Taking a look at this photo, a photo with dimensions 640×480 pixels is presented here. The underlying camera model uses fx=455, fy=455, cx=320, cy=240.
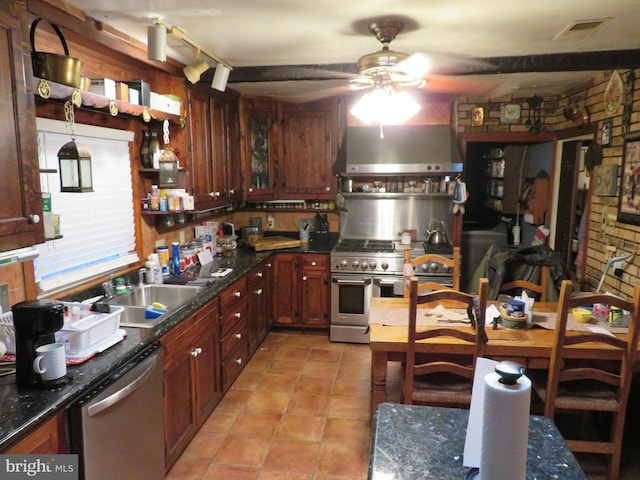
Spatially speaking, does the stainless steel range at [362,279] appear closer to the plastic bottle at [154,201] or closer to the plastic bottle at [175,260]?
the plastic bottle at [175,260]

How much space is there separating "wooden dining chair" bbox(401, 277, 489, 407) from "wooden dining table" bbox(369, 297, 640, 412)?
4 cm

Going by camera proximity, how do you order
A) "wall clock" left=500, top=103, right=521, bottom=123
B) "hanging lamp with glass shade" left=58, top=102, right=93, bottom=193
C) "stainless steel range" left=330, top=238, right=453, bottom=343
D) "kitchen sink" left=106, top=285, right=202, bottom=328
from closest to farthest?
"hanging lamp with glass shade" left=58, top=102, right=93, bottom=193 < "kitchen sink" left=106, top=285, right=202, bottom=328 < "stainless steel range" left=330, top=238, right=453, bottom=343 < "wall clock" left=500, top=103, right=521, bottom=123

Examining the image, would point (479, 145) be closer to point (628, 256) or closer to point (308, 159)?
point (308, 159)

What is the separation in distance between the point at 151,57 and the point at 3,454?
1837 mm

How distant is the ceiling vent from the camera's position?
239 cm

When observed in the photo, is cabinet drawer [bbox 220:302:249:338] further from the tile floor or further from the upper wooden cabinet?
the upper wooden cabinet

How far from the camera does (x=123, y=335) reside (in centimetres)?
212

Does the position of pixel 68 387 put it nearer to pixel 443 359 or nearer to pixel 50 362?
pixel 50 362

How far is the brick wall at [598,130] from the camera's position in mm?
3043

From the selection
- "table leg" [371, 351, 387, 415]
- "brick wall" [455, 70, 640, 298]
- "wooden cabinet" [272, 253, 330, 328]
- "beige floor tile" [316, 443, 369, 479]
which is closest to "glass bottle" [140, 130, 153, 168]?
"wooden cabinet" [272, 253, 330, 328]

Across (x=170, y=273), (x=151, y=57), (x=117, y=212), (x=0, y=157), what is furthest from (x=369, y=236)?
(x=0, y=157)

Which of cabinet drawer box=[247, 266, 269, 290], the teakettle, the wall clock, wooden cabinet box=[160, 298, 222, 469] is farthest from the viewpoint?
the teakettle

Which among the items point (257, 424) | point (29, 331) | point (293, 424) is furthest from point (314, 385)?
point (29, 331)

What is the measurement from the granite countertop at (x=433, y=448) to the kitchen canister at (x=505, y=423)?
216mm
